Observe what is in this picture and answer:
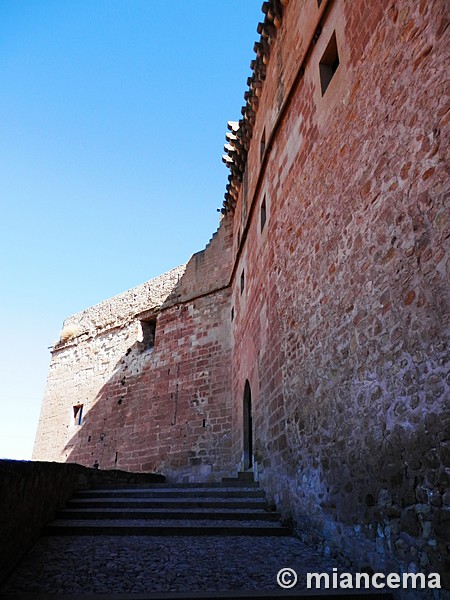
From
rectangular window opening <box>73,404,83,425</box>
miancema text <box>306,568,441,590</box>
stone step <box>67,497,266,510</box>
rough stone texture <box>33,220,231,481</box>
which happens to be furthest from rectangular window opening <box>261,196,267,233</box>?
rectangular window opening <box>73,404,83,425</box>

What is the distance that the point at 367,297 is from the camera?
11.2 ft

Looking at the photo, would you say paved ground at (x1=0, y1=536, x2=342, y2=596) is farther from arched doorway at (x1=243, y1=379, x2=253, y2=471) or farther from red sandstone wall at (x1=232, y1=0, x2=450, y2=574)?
arched doorway at (x1=243, y1=379, x2=253, y2=471)

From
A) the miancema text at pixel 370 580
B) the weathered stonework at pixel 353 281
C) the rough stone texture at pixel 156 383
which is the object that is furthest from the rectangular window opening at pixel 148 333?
the miancema text at pixel 370 580

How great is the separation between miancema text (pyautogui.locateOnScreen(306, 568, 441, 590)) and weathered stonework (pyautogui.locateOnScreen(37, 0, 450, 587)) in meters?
0.06

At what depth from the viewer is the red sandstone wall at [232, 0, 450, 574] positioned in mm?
2609

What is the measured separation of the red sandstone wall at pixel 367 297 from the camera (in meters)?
2.61

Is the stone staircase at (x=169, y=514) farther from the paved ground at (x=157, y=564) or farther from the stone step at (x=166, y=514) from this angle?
the paved ground at (x=157, y=564)

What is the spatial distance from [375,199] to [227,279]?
8.00 metres

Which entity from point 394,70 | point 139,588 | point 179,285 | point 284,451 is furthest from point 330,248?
point 179,285

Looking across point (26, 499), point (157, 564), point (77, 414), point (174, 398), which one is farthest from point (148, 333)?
point (157, 564)

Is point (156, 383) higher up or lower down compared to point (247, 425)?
higher up

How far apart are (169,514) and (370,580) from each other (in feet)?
8.68

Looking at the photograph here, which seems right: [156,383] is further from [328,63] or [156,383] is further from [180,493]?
[328,63]

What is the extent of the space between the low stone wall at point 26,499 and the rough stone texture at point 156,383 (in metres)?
4.59
